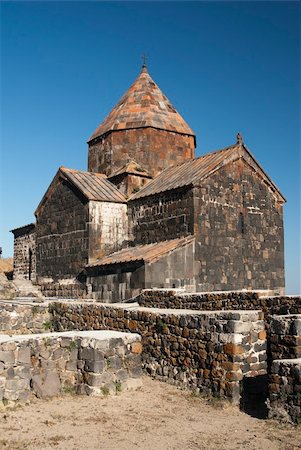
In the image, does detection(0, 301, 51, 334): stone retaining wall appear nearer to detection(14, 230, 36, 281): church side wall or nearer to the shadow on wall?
detection(14, 230, 36, 281): church side wall

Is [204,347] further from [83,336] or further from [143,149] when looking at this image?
[143,149]

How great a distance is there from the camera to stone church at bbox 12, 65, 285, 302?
520 inches

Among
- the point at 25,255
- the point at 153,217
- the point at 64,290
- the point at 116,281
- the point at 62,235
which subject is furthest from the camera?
the point at 25,255

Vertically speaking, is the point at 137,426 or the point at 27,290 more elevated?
the point at 27,290

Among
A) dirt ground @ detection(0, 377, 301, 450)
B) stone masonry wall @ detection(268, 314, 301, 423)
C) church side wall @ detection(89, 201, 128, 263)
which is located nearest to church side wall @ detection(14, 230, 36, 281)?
church side wall @ detection(89, 201, 128, 263)

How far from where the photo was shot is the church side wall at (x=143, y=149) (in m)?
17.5

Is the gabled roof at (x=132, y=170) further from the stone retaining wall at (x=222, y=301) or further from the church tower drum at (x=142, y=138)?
the stone retaining wall at (x=222, y=301)

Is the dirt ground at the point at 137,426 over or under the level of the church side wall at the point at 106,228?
under

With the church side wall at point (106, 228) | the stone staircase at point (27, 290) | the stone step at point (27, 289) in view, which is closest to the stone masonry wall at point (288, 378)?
the church side wall at point (106, 228)

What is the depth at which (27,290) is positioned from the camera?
1692 cm

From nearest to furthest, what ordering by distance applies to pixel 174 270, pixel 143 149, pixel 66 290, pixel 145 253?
pixel 174 270, pixel 145 253, pixel 66 290, pixel 143 149

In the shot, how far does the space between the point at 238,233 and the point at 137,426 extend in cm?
932

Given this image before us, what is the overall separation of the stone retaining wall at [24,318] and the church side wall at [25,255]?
640cm

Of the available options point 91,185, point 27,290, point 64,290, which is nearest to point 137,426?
point 64,290
